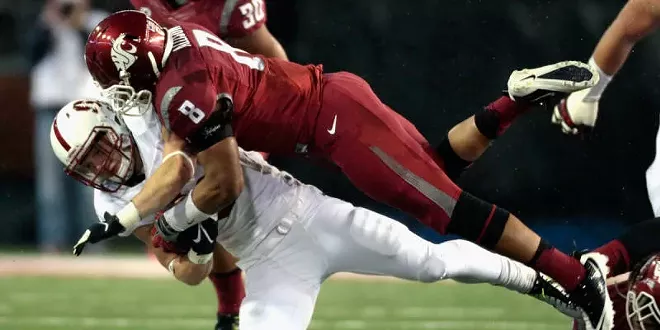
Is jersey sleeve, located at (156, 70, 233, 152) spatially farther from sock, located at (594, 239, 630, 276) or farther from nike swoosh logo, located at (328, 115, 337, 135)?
sock, located at (594, 239, 630, 276)

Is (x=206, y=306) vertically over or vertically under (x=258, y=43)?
under

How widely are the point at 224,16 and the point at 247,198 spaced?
1257 millimetres

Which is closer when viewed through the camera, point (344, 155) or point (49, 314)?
point (344, 155)

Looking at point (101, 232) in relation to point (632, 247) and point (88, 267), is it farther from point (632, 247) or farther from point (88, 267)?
point (88, 267)

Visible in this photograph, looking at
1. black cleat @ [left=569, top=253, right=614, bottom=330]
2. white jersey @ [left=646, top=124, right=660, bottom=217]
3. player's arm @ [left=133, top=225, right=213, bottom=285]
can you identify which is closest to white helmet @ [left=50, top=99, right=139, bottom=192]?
player's arm @ [left=133, top=225, right=213, bottom=285]

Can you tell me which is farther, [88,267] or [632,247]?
[88,267]

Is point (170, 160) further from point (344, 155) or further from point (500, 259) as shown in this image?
point (500, 259)

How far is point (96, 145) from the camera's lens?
145 inches

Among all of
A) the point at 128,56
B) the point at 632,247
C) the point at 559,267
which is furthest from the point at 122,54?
the point at 632,247

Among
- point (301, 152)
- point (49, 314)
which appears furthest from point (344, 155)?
point (49, 314)

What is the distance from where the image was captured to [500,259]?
3791 mm

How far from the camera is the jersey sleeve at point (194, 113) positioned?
3.55 m

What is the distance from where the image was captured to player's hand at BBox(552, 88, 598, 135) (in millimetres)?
4129

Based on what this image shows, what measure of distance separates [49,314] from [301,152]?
2288 millimetres
